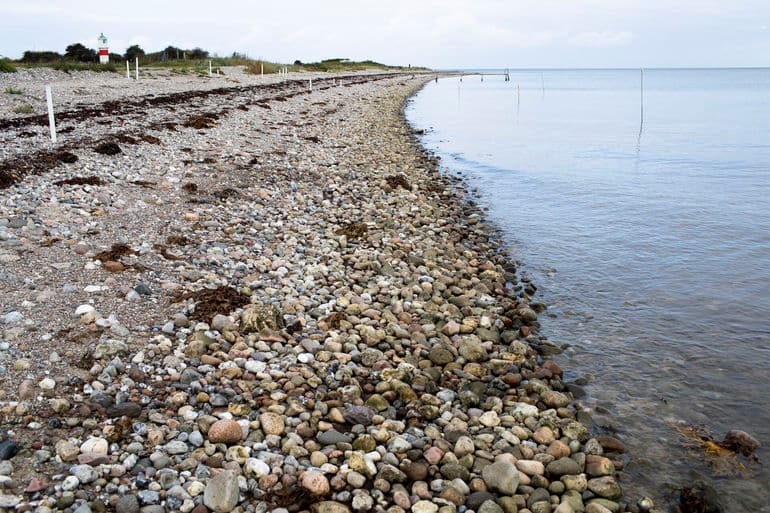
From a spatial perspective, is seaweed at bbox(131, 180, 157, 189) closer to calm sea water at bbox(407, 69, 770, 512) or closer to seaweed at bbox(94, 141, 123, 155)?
seaweed at bbox(94, 141, 123, 155)

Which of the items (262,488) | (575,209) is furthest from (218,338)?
(575,209)

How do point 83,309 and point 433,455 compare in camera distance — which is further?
point 83,309

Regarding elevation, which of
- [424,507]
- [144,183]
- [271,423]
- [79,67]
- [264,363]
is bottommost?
[424,507]

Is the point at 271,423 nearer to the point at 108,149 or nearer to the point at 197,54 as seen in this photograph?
the point at 108,149

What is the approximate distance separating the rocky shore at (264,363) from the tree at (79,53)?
53746mm

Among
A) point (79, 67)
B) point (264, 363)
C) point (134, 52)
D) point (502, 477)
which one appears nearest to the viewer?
point (502, 477)

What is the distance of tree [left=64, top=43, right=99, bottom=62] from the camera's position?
57.5 meters

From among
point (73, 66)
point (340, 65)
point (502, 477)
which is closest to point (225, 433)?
point (502, 477)

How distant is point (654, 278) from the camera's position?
391 inches

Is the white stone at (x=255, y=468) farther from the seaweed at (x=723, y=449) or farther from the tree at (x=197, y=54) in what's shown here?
the tree at (x=197, y=54)

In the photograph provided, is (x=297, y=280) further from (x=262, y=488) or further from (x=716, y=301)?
(x=716, y=301)

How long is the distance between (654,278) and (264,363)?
708 centimetres

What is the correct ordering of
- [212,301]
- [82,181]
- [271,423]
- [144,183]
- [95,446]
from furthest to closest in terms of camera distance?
[144,183]
[82,181]
[212,301]
[271,423]
[95,446]

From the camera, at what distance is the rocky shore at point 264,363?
4.21 meters
